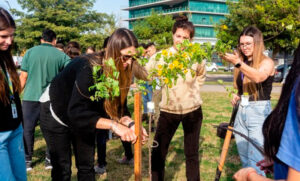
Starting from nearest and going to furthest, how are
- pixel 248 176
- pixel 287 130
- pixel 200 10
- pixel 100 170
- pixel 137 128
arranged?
1. pixel 287 130
2. pixel 248 176
3. pixel 137 128
4. pixel 100 170
5. pixel 200 10

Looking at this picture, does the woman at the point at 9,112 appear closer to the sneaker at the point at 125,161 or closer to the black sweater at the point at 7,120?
the black sweater at the point at 7,120

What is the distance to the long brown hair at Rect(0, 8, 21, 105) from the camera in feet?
6.30

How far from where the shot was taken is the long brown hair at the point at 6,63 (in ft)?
6.30

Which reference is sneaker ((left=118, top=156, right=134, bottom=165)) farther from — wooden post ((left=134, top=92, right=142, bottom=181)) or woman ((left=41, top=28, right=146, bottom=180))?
wooden post ((left=134, top=92, right=142, bottom=181))

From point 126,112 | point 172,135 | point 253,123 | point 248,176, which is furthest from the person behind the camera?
point 172,135

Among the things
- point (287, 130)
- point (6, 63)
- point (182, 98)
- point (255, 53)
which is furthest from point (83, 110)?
point (255, 53)

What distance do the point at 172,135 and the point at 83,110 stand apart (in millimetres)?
1368

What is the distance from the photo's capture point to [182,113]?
311 cm

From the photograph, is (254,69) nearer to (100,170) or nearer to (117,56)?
(117,56)

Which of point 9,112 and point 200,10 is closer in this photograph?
point 9,112

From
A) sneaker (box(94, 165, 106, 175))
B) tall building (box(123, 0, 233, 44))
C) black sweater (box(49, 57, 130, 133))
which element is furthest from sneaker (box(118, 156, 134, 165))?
tall building (box(123, 0, 233, 44))

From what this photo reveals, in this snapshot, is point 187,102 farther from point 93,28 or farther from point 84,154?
point 93,28

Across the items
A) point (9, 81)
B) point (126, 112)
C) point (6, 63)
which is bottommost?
point (126, 112)

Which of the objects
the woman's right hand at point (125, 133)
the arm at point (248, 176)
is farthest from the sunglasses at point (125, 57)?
the arm at point (248, 176)
